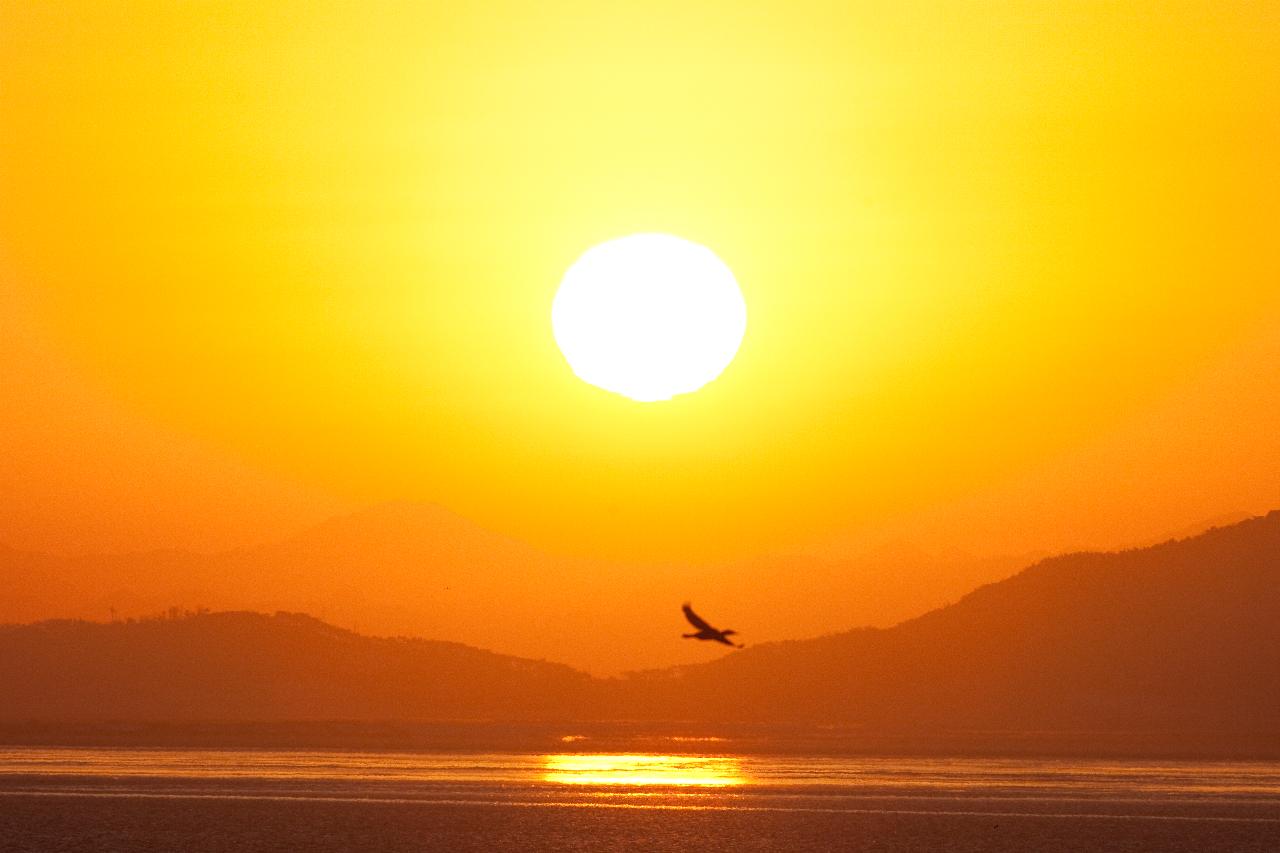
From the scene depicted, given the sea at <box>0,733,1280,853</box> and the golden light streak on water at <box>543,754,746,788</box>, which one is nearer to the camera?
the sea at <box>0,733,1280,853</box>

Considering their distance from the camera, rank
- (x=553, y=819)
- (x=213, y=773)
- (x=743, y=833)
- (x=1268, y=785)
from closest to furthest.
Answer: (x=743, y=833) < (x=553, y=819) < (x=1268, y=785) < (x=213, y=773)

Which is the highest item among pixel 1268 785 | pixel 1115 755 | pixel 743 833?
pixel 1115 755

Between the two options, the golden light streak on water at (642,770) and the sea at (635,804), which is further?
the golden light streak on water at (642,770)

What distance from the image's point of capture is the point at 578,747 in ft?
566

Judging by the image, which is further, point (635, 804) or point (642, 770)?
point (642, 770)

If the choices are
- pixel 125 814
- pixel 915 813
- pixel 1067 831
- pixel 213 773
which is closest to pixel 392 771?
pixel 213 773

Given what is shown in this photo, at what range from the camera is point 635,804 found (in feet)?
324

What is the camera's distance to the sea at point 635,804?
83562 mm

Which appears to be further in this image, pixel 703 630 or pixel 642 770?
pixel 642 770

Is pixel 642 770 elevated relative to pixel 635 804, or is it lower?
elevated

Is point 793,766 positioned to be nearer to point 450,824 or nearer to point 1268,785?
point 1268,785

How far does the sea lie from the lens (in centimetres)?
8356

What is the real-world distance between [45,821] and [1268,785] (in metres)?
67.4

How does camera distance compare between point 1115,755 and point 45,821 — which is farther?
point 1115,755
